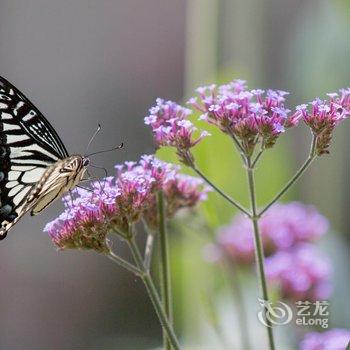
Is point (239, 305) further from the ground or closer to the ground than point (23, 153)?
closer to the ground

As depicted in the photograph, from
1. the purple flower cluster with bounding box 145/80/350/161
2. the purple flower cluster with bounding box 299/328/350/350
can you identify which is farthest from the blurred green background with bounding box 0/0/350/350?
the purple flower cluster with bounding box 145/80/350/161

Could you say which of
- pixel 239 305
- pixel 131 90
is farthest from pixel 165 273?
pixel 131 90

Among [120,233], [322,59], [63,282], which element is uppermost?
[322,59]

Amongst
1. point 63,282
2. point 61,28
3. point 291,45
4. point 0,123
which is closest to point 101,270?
point 63,282

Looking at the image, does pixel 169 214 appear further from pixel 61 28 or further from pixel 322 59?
pixel 61 28

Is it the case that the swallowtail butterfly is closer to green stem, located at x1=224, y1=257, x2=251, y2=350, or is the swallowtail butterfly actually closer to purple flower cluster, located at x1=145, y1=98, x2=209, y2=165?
purple flower cluster, located at x1=145, y1=98, x2=209, y2=165

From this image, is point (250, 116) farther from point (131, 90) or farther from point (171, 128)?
point (131, 90)
